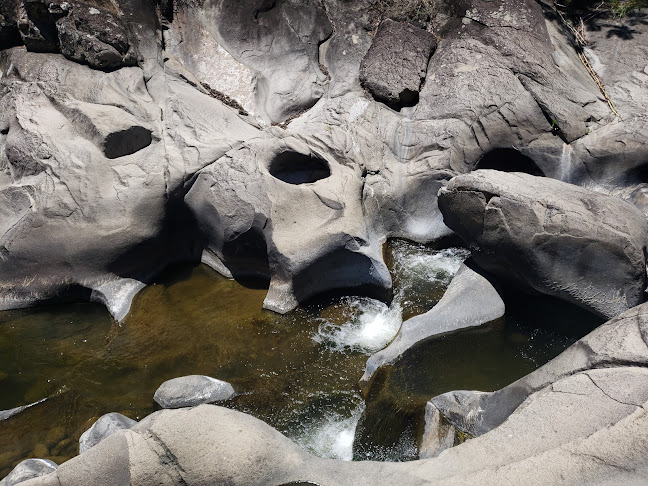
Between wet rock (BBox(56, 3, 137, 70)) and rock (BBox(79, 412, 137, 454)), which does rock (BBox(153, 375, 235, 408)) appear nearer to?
rock (BBox(79, 412, 137, 454))

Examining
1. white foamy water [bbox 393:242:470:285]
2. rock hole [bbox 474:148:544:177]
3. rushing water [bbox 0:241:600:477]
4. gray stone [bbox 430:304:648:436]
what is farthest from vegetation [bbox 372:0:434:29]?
gray stone [bbox 430:304:648:436]

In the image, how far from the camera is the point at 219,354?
5340 millimetres

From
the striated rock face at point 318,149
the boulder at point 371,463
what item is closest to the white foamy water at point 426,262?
the striated rock face at point 318,149

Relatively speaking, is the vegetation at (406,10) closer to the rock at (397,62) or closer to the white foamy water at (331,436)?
the rock at (397,62)

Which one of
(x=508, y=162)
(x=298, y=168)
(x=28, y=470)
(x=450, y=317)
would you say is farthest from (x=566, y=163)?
(x=28, y=470)

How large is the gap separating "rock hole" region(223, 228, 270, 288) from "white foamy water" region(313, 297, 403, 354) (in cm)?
87

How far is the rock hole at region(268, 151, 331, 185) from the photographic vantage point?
6.46m

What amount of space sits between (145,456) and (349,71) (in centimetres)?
511

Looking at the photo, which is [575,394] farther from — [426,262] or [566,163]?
[566,163]

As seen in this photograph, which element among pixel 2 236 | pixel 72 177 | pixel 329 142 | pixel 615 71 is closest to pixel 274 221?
pixel 329 142

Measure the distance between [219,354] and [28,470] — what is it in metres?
1.69

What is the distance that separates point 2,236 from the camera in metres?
5.95

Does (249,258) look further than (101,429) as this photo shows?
Yes

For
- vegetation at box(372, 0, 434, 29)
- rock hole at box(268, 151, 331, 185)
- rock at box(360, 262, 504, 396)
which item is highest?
vegetation at box(372, 0, 434, 29)
